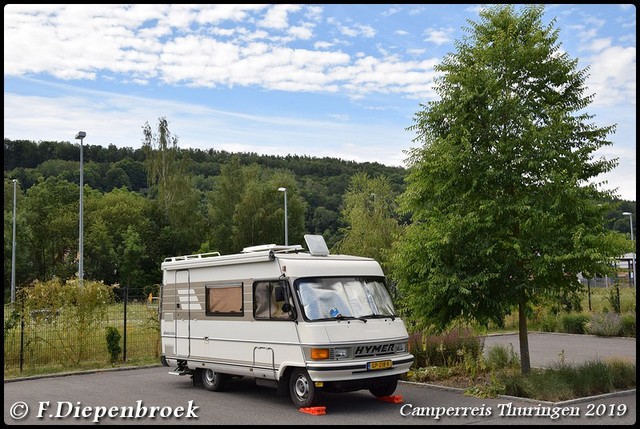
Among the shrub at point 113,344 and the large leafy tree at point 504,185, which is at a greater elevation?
the large leafy tree at point 504,185

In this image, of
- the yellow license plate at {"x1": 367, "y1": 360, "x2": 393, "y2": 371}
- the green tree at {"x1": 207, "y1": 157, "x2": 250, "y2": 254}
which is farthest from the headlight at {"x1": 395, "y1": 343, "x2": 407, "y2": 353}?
the green tree at {"x1": 207, "y1": 157, "x2": 250, "y2": 254}

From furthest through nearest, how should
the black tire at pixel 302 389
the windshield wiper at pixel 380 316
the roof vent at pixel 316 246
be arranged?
the roof vent at pixel 316 246
the windshield wiper at pixel 380 316
the black tire at pixel 302 389

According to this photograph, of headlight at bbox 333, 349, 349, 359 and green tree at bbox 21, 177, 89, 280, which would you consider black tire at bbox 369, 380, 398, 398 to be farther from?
green tree at bbox 21, 177, 89, 280

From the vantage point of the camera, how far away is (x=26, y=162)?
88.3 metres

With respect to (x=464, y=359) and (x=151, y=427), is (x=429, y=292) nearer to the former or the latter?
(x=464, y=359)

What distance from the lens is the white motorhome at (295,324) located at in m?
11.3

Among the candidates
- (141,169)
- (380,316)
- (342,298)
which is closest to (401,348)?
(380,316)

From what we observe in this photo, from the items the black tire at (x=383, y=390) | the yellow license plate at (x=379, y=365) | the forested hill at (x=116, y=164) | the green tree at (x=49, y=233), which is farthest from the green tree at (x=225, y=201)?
the yellow license plate at (x=379, y=365)

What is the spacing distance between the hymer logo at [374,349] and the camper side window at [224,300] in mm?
2567

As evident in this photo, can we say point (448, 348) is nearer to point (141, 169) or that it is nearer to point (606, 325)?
point (606, 325)

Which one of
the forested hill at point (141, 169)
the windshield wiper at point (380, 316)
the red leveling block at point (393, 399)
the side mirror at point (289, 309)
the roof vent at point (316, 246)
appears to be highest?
the forested hill at point (141, 169)

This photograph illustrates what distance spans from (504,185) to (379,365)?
445 cm

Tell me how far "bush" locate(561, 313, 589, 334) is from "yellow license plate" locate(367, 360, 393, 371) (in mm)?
15175

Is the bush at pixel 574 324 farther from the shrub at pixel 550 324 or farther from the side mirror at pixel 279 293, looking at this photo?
the side mirror at pixel 279 293
